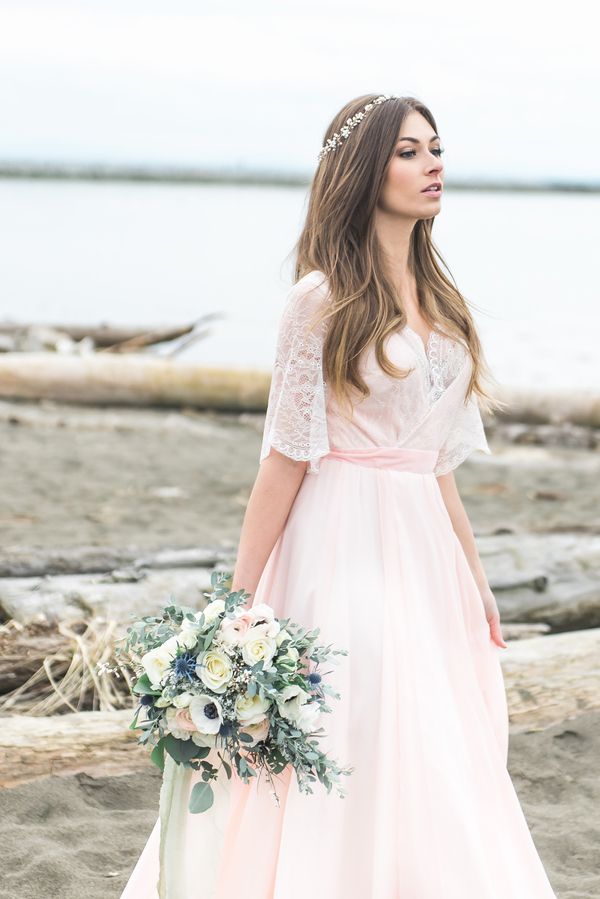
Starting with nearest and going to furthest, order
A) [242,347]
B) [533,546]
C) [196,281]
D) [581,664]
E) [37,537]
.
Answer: [581,664]
[533,546]
[37,537]
[242,347]
[196,281]

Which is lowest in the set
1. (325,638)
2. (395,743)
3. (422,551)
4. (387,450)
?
(395,743)

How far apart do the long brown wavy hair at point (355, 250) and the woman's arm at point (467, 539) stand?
30 cm

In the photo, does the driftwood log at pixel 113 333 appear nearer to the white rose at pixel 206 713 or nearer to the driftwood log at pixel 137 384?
the driftwood log at pixel 137 384

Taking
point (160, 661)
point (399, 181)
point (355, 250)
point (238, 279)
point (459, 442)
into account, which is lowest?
point (238, 279)

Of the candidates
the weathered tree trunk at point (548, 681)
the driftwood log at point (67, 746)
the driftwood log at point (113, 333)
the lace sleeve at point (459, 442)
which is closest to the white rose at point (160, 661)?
the lace sleeve at point (459, 442)

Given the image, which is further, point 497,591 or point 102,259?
point 102,259

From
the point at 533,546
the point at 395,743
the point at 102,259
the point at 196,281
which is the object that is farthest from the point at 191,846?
the point at 102,259

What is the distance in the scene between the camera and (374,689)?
2689 mm

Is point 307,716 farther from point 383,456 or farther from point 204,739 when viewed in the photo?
point 383,456

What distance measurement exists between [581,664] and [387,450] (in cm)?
202

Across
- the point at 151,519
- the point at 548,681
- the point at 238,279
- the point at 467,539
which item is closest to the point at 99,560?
the point at 548,681

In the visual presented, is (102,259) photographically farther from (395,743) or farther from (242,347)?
(395,743)

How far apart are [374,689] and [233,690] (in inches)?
16.3

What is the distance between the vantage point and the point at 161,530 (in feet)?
24.3
